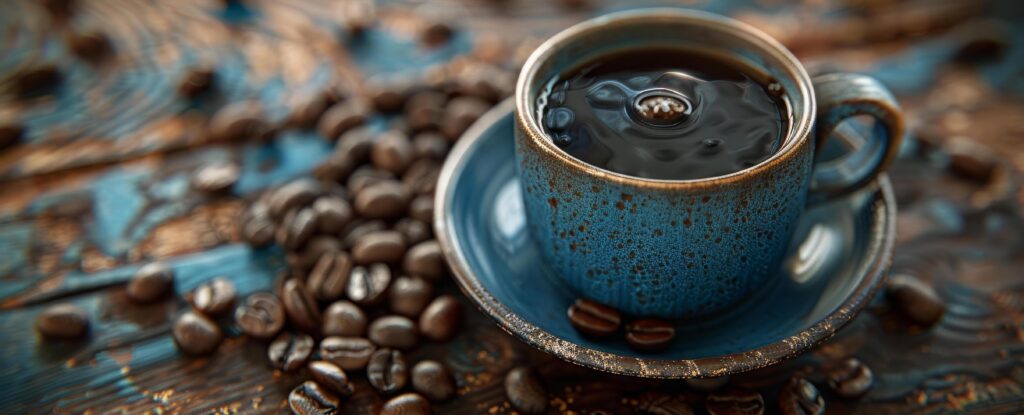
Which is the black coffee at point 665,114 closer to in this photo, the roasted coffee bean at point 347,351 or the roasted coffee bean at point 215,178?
the roasted coffee bean at point 347,351

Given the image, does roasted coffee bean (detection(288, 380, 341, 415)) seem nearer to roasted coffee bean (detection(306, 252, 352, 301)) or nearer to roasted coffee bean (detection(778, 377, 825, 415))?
roasted coffee bean (detection(306, 252, 352, 301))

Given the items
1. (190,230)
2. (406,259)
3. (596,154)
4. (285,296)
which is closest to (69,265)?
(190,230)

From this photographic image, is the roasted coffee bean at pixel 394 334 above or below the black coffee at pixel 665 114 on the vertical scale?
below

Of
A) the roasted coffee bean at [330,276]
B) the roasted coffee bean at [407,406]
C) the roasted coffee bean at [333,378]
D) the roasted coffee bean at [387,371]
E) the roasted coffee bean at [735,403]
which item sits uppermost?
the roasted coffee bean at [330,276]

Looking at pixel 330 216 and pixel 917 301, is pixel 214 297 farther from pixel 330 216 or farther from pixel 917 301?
pixel 917 301

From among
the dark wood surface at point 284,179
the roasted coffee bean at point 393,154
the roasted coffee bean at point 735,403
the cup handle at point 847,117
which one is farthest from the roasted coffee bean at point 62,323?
the cup handle at point 847,117

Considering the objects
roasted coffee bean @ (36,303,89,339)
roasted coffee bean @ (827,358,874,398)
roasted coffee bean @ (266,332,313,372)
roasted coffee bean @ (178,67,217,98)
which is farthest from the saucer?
roasted coffee bean @ (178,67,217,98)

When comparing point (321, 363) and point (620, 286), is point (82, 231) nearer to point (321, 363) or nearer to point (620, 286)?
point (321, 363)

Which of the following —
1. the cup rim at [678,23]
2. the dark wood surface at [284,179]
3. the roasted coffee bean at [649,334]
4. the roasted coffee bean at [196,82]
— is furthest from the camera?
the roasted coffee bean at [196,82]
